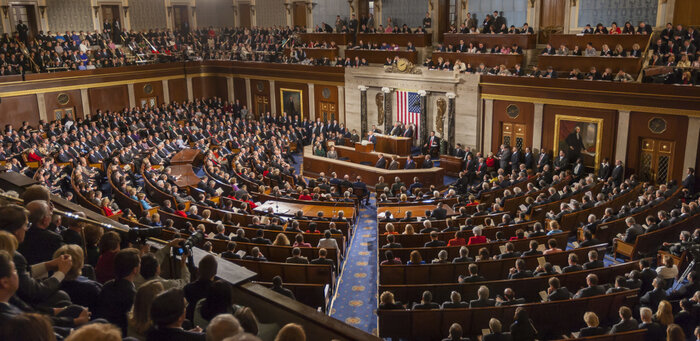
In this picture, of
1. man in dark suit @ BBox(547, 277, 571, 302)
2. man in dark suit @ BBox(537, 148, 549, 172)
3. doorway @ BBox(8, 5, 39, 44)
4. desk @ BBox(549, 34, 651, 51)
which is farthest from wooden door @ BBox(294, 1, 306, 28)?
man in dark suit @ BBox(547, 277, 571, 302)

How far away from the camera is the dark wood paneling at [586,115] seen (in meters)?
18.9

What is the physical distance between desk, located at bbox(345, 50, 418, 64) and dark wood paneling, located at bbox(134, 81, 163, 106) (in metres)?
11.1

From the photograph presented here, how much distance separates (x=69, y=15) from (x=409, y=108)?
21269 mm

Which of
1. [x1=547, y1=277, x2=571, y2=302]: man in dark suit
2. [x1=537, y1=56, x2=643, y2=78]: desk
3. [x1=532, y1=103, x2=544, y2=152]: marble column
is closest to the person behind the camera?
[x1=547, y1=277, x2=571, y2=302]: man in dark suit

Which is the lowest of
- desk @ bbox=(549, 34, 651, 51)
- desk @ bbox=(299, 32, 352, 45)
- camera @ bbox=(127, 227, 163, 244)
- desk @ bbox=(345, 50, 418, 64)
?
camera @ bbox=(127, 227, 163, 244)

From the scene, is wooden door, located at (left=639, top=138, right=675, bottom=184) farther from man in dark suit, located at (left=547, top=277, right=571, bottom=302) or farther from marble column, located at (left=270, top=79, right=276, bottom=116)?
marble column, located at (left=270, top=79, right=276, bottom=116)

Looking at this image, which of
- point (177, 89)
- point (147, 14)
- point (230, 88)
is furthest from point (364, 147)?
point (147, 14)

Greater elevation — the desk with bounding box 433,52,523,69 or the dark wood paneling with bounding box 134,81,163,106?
the desk with bounding box 433,52,523,69

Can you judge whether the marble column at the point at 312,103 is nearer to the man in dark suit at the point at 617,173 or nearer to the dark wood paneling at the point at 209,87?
the dark wood paneling at the point at 209,87

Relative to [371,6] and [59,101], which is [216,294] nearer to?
[59,101]

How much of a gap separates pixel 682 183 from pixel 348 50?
16115 mm

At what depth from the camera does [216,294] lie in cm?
428

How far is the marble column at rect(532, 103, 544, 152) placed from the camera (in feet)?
67.1

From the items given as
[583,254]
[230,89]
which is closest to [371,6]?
[230,89]
